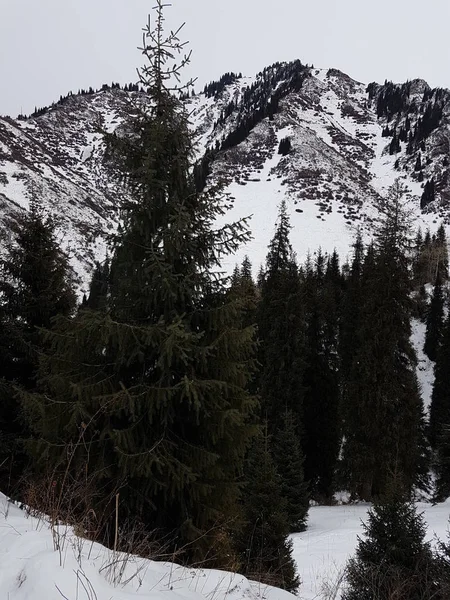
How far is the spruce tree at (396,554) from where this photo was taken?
19.2 feet

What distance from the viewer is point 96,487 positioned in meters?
5.13

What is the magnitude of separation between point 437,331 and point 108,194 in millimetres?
85016

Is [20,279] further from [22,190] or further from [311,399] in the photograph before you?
[22,190]

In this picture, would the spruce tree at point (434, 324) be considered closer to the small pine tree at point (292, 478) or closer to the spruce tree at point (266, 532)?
the small pine tree at point (292, 478)

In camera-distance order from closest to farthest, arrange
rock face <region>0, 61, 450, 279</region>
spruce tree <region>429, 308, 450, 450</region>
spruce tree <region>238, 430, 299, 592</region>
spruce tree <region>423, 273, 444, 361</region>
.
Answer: spruce tree <region>238, 430, 299, 592</region> < spruce tree <region>429, 308, 450, 450</region> < spruce tree <region>423, 273, 444, 361</region> < rock face <region>0, 61, 450, 279</region>

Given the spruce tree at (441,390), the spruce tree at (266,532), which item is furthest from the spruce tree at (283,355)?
the spruce tree at (441,390)

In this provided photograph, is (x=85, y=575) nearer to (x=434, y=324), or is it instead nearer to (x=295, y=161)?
(x=434, y=324)

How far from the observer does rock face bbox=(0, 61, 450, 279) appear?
80.4 metres

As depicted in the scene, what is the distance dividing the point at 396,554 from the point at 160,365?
16.1 feet

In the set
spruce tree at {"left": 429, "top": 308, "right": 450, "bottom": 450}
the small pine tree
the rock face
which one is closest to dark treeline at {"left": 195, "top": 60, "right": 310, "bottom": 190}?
the rock face

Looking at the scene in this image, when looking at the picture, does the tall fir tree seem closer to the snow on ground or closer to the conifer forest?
the conifer forest

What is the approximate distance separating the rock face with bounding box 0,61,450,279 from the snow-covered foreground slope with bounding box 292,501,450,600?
47.0 metres

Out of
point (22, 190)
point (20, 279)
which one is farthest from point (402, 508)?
point (22, 190)

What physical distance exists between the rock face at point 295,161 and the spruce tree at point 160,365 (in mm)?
49058
